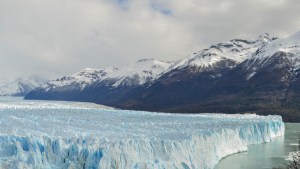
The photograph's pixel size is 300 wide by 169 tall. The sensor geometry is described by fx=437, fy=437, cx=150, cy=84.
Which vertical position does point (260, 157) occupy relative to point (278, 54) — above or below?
below

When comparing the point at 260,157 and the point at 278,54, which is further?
the point at 278,54

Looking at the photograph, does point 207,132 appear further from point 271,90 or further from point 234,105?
point 271,90

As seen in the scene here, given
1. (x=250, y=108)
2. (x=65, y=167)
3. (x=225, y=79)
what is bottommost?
(x=65, y=167)

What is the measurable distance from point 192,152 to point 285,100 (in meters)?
110

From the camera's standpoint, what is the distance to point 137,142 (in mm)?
28000

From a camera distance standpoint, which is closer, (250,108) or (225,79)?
(250,108)

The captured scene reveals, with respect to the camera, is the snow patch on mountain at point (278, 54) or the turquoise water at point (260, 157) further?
the snow patch on mountain at point (278, 54)

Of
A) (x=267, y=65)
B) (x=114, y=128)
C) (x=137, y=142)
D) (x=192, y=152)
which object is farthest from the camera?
(x=267, y=65)

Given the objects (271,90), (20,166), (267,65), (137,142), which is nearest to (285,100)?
(271,90)

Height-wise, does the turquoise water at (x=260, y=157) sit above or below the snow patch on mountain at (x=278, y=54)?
below

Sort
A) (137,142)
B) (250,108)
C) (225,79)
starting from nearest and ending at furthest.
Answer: (137,142) < (250,108) < (225,79)

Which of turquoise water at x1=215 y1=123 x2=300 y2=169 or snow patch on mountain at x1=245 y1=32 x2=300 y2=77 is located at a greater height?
snow patch on mountain at x1=245 y1=32 x2=300 y2=77

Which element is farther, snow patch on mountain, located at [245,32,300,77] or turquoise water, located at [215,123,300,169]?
snow patch on mountain, located at [245,32,300,77]

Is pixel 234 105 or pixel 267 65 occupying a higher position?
pixel 267 65
